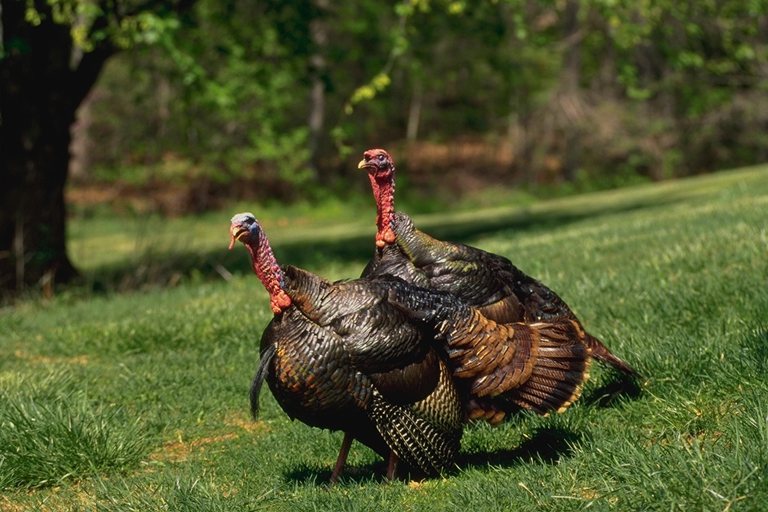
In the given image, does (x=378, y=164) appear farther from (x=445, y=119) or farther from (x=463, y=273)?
(x=445, y=119)

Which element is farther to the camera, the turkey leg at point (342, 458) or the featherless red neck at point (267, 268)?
the turkey leg at point (342, 458)

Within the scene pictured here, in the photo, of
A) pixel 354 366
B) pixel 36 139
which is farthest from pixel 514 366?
pixel 36 139

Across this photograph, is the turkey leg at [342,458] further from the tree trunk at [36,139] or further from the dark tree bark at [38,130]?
the tree trunk at [36,139]

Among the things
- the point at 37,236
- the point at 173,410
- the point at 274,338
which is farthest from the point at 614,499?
the point at 37,236

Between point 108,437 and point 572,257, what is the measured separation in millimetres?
6041

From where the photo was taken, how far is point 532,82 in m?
34.6

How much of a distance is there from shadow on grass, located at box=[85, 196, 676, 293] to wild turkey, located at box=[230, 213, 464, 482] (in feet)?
22.0

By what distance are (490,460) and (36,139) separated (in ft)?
31.6

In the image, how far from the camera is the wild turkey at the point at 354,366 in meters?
4.99

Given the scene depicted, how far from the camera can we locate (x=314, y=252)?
19328 mm

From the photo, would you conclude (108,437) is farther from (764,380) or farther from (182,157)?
(182,157)

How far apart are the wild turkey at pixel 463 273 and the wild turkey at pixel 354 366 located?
3.46 ft

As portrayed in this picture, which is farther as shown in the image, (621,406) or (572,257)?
(572,257)

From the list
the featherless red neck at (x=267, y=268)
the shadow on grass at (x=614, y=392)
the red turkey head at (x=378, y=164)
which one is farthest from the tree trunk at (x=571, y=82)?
the featherless red neck at (x=267, y=268)
